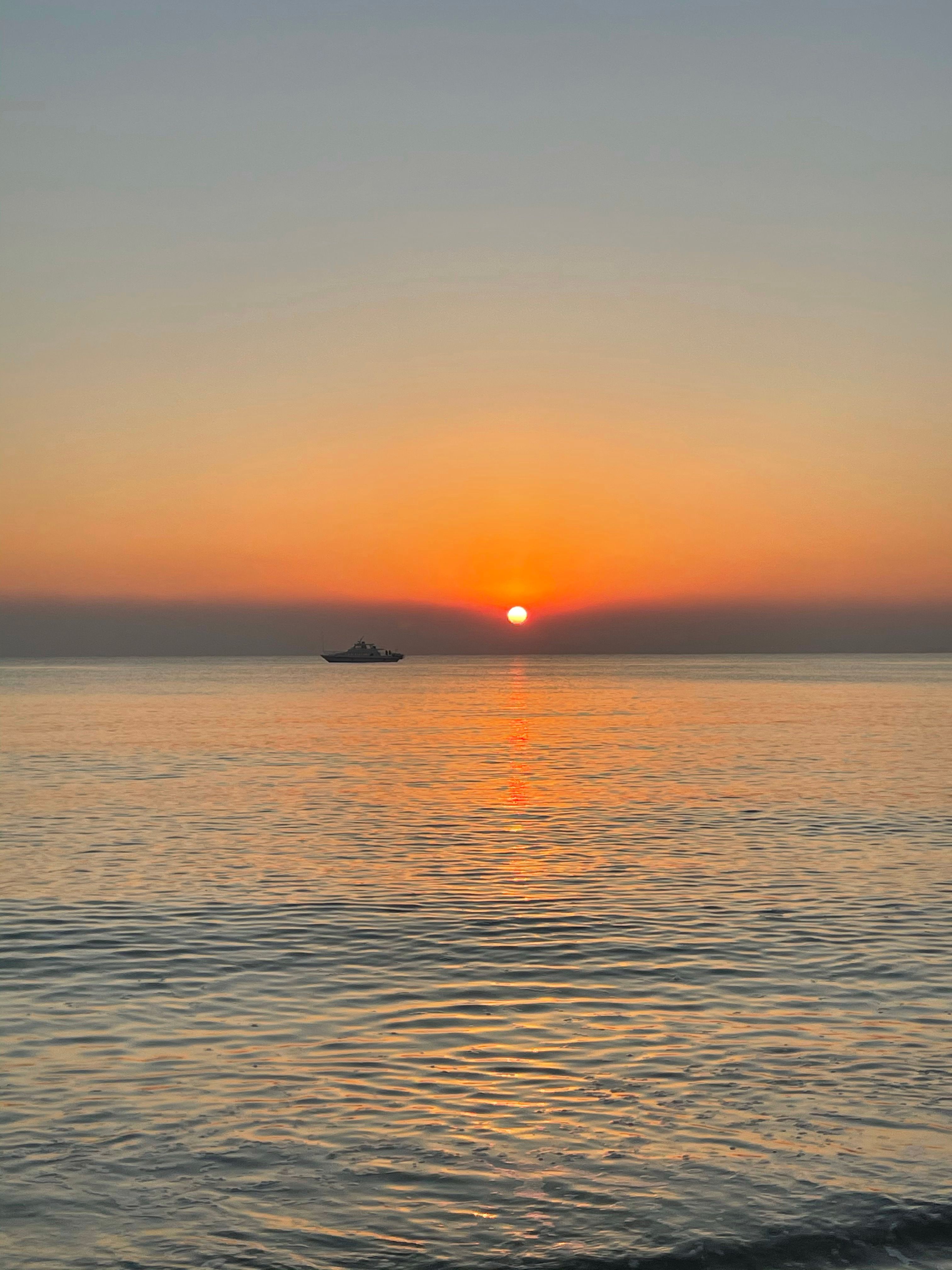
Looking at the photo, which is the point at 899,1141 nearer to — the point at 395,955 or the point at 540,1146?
the point at 540,1146

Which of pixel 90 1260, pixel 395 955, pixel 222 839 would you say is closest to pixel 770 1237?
pixel 90 1260

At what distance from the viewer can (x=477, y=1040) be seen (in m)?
18.1

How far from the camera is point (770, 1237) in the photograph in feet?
39.1

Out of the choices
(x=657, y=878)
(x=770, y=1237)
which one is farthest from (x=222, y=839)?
(x=770, y=1237)

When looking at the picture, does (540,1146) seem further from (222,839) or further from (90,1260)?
(222,839)

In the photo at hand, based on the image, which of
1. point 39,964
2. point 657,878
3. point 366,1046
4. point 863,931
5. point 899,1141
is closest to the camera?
point 899,1141

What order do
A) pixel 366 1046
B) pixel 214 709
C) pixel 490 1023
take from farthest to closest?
pixel 214 709, pixel 490 1023, pixel 366 1046

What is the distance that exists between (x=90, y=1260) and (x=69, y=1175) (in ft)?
6.71

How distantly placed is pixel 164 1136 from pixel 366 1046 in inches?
156

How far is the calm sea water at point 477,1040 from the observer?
12.2 m

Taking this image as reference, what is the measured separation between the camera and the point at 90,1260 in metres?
11.4

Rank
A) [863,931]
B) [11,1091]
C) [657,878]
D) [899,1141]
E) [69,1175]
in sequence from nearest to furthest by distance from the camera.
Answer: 1. [69,1175]
2. [899,1141]
3. [11,1091]
4. [863,931]
5. [657,878]

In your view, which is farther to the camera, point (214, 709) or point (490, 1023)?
point (214, 709)

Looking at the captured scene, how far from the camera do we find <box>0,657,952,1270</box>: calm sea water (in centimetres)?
1223
